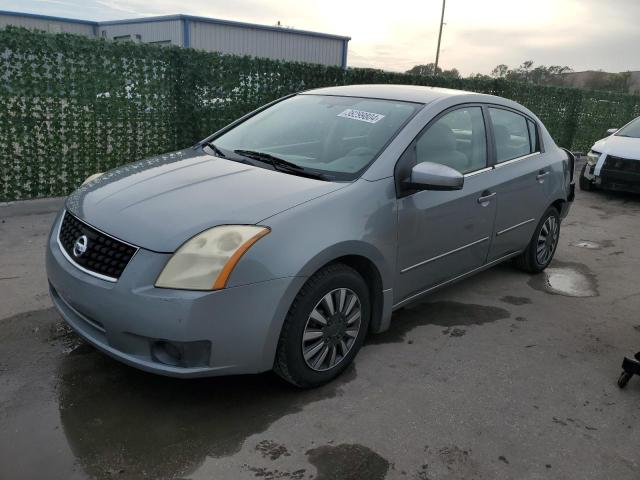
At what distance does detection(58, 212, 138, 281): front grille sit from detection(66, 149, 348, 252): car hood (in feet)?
0.14

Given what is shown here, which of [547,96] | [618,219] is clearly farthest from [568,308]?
[547,96]

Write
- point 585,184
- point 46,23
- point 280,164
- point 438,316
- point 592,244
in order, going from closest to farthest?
point 280,164, point 438,316, point 592,244, point 585,184, point 46,23

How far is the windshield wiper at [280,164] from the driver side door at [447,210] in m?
0.51

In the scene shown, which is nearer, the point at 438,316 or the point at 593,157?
the point at 438,316

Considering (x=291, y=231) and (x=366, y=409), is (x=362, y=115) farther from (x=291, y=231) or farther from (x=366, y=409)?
(x=366, y=409)

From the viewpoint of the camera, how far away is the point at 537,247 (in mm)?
4871

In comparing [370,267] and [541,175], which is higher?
[541,175]

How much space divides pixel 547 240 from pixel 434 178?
8.01 ft

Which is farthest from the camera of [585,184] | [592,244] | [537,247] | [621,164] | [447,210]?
[585,184]

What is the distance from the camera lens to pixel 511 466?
2428 mm

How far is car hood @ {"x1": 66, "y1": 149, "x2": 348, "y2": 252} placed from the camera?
2.54 meters

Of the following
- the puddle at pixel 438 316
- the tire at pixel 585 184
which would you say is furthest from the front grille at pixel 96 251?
the tire at pixel 585 184

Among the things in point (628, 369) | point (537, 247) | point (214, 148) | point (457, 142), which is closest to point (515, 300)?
→ point (537, 247)

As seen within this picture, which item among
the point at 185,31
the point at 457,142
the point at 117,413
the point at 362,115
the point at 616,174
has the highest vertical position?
the point at 185,31
